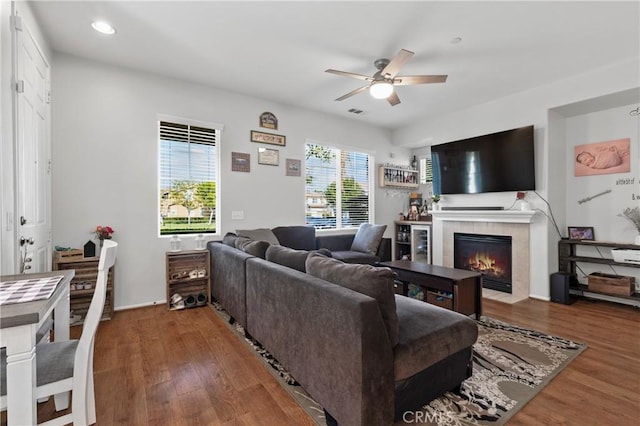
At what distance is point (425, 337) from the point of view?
1599 mm

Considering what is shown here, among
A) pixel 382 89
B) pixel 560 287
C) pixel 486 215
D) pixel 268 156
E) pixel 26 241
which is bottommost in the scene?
pixel 560 287

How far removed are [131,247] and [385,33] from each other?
370cm

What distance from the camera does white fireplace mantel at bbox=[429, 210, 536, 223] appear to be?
407 centimetres

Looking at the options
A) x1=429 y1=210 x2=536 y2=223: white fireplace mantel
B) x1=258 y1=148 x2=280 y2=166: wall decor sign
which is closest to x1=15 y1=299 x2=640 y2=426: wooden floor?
x1=429 y1=210 x2=536 y2=223: white fireplace mantel

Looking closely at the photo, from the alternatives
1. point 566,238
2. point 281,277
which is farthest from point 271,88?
point 566,238

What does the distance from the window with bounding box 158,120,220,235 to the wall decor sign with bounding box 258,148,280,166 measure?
655 mm

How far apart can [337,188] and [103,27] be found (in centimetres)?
388

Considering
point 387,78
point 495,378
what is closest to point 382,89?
point 387,78

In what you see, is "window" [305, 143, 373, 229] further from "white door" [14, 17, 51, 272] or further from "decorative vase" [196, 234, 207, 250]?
"white door" [14, 17, 51, 272]

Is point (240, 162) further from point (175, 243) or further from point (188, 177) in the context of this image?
point (175, 243)

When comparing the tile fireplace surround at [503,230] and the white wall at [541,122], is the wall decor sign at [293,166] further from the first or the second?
the white wall at [541,122]

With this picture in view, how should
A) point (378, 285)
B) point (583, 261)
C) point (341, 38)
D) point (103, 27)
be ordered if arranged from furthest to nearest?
point (583, 261) < point (341, 38) < point (103, 27) < point (378, 285)

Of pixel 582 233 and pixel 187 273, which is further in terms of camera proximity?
pixel 582 233

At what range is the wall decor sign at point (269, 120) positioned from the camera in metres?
4.49
